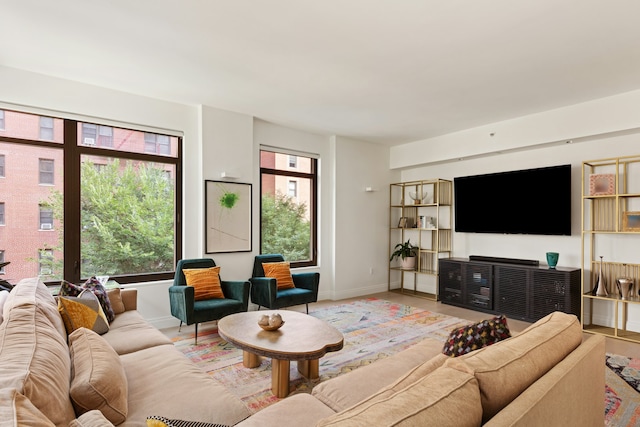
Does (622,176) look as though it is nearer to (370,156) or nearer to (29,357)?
(370,156)

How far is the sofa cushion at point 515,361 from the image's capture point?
3.92 ft

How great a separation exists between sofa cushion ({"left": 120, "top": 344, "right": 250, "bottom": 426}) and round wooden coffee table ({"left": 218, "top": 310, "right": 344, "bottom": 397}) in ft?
1.85

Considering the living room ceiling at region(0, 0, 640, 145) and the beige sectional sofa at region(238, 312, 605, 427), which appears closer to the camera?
the beige sectional sofa at region(238, 312, 605, 427)

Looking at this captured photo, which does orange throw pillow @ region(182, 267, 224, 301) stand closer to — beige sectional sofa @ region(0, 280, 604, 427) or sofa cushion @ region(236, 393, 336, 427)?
beige sectional sofa @ region(0, 280, 604, 427)

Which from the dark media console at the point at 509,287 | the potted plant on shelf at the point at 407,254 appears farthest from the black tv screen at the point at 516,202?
the potted plant on shelf at the point at 407,254

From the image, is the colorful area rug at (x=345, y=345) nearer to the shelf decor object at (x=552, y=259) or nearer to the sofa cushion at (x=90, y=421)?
the sofa cushion at (x=90, y=421)

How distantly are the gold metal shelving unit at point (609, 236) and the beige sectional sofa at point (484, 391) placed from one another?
3.00 meters

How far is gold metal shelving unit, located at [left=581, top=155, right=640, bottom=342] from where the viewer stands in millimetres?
4004

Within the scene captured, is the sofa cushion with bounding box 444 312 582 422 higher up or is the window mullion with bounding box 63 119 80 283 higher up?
the window mullion with bounding box 63 119 80 283

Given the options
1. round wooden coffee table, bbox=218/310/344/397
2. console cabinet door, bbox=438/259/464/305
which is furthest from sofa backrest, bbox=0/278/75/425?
console cabinet door, bbox=438/259/464/305

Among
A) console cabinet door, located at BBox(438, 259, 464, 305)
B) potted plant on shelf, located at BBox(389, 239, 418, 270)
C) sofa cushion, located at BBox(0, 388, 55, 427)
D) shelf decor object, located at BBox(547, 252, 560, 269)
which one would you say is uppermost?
sofa cushion, located at BBox(0, 388, 55, 427)

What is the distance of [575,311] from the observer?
4309 mm

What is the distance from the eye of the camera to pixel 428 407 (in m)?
0.99

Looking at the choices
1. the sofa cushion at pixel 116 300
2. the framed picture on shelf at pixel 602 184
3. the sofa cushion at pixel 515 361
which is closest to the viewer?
the sofa cushion at pixel 515 361
